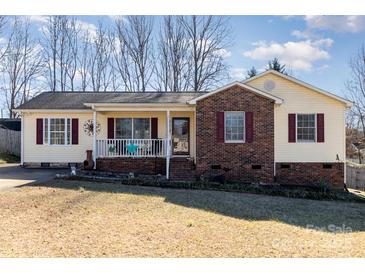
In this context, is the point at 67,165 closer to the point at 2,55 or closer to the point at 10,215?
the point at 10,215

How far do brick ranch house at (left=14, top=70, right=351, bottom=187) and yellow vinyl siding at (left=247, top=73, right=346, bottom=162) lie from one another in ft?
0.14

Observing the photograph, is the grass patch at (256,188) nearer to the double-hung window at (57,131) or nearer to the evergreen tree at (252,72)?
the double-hung window at (57,131)

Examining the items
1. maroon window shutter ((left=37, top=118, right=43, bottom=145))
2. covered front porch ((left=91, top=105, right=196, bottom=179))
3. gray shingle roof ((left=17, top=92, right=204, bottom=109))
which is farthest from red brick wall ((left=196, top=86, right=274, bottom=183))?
maroon window shutter ((left=37, top=118, right=43, bottom=145))

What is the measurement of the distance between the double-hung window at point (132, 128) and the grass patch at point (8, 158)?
8195 mm

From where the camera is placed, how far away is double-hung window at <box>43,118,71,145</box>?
15.9 m

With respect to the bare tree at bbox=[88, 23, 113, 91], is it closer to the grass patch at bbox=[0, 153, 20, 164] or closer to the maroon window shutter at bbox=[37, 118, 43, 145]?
the grass patch at bbox=[0, 153, 20, 164]

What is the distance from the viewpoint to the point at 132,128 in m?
16.0

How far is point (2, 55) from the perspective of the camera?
1062 inches

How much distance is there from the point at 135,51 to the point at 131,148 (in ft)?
61.3

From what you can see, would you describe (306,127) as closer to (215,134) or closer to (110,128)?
(215,134)

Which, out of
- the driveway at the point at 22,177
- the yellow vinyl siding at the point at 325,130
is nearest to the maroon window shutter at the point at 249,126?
the yellow vinyl siding at the point at 325,130

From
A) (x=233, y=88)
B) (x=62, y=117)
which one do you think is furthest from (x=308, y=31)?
(x=62, y=117)

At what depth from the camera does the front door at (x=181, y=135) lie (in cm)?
1587

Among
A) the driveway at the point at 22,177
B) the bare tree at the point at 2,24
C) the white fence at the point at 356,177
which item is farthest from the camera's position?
the bare tree at the point at 2,24
